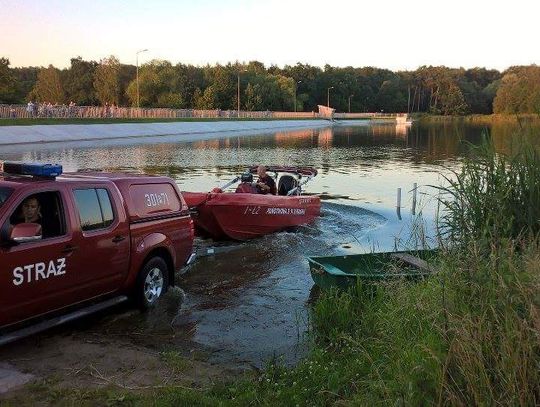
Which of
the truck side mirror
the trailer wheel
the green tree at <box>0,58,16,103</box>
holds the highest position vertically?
the green tree at <box>0,58,16,103</box>

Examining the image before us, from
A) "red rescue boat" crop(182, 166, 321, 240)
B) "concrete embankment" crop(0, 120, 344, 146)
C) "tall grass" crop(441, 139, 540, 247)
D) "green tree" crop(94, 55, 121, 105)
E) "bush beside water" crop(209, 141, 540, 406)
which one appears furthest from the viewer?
"green tree" crop(94, 55, 121, 105)

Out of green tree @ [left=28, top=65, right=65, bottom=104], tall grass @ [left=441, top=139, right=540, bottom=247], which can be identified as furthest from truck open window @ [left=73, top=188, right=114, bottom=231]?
green tree @ [left=28, top=65, right=65, bottom=104]

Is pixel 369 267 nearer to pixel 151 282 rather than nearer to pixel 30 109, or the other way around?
pixel 151 282

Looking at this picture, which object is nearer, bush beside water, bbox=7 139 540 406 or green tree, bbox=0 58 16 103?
bush beside water, bbox=7 139 540 406

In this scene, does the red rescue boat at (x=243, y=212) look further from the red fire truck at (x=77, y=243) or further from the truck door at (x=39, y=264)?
the truck door at (x=39, y=264)

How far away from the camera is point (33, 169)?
21.5ft

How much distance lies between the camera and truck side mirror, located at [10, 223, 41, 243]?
18.7 ft

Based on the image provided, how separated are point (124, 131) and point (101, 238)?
54695mm

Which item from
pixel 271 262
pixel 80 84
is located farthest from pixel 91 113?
pixel 271 262

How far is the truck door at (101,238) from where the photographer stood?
6.78 m

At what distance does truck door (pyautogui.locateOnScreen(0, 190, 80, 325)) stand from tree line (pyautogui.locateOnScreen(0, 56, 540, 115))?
64.2 meters

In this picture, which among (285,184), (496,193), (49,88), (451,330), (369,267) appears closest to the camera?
(451,330)

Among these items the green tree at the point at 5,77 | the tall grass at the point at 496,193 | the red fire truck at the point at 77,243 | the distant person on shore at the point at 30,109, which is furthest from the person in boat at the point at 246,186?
the green tree at the point at 5,77

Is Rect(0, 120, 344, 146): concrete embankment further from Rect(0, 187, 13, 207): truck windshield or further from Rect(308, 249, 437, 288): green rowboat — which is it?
Rect(0, 187, 13, 207): truck windshield
